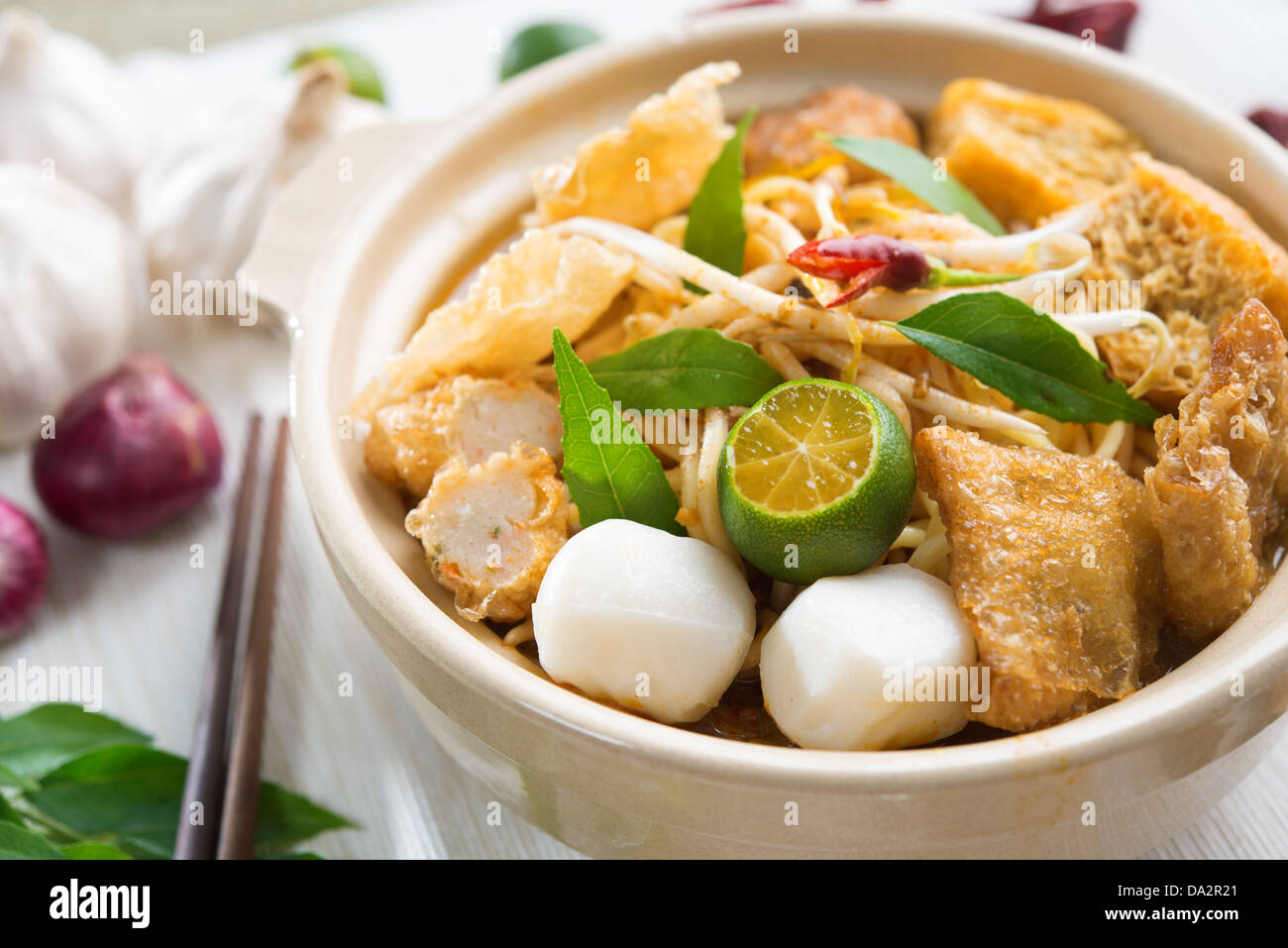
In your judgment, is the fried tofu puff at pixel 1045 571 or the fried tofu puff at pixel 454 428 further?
the fried tofu puff at pixel 454 428

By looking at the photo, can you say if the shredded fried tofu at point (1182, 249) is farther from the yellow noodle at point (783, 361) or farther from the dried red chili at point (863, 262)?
the yellow noodle at point (783, 361)

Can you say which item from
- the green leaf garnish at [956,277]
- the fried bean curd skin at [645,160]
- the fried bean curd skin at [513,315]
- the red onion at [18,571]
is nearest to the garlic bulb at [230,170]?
the red onion at [18,571]

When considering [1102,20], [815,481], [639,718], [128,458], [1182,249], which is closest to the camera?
[639,718]

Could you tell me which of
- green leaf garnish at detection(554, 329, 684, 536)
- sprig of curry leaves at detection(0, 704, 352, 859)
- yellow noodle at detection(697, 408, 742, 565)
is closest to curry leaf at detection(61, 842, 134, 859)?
sprig of curry leaves at detection(0, 704, 352, 859)

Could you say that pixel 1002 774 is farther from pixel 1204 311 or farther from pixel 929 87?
pixel 929 87

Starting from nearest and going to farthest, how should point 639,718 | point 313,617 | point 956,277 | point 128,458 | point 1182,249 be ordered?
1. point 639,718
2. point 956,277
3. point 1182,249
4. point 313,617
5. point 128,458

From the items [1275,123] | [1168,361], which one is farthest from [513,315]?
[1275,123]

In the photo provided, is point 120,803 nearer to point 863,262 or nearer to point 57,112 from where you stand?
point 863,262
